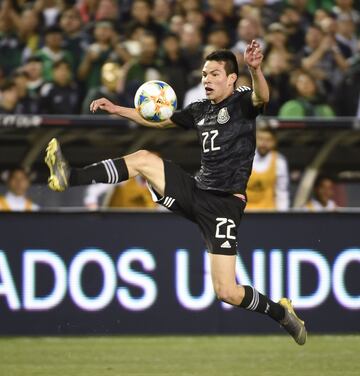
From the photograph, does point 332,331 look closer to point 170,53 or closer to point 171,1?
point 170,53

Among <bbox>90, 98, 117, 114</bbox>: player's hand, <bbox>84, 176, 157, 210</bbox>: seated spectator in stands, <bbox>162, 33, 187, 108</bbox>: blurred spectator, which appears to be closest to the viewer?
<bbox>90, 98, 117, 114</bbox>: player's hand

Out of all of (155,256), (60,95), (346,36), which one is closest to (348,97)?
(346,36)

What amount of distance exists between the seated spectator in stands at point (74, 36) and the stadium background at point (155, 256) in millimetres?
935

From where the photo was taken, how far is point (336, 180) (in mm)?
11016

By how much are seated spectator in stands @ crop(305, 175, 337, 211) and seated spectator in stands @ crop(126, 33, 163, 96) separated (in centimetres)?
237

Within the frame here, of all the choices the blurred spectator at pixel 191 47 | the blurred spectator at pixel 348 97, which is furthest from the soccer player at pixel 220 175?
the blurred spectator at pixel 348 97

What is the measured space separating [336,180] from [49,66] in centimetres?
390

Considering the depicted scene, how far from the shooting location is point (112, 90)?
12.0 meters

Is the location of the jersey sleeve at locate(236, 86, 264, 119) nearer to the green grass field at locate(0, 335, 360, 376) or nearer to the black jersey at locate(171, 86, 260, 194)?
the black jersey at locate(171, 86, 260, 194)

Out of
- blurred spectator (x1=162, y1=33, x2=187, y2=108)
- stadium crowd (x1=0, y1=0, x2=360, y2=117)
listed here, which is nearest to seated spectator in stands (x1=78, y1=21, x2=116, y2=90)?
stadium crowd (x1=0, y1=0, x2=360, y2=117)

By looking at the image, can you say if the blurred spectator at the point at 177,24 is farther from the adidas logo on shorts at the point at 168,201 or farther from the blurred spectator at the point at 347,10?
the adidas logo on shorts at the point at 168,201

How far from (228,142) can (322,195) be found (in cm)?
332

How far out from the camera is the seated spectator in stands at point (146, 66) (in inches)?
484

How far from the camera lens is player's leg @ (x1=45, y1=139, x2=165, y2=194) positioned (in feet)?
23.8
